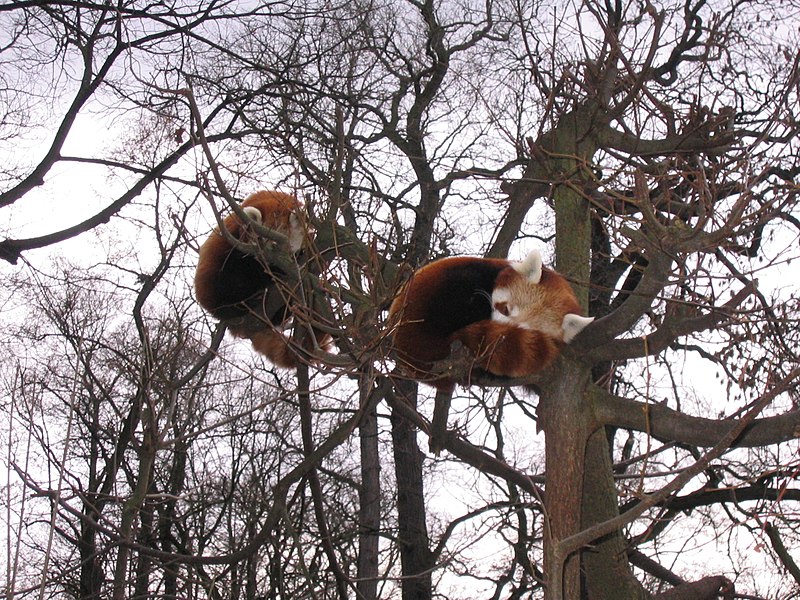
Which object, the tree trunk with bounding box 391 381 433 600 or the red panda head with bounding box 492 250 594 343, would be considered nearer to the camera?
the red panda head with bounding box 492 250 594 343

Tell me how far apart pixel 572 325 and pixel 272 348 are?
2607 mm

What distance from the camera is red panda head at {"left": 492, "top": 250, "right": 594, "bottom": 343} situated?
3.93m

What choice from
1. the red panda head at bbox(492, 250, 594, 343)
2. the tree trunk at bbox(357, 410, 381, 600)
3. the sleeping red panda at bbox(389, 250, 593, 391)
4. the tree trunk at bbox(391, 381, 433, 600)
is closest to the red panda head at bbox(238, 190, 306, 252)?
the sleeping red panda at bbox(389, 250, 593, 391)

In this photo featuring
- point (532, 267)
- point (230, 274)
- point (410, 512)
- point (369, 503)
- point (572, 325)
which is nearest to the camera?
point (572, 325)

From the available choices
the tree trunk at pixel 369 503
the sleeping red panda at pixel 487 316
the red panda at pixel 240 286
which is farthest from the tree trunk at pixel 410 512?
the sleeping red panda at pixel 487 316

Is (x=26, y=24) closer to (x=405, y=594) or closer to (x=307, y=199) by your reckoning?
(x=307, y=199)

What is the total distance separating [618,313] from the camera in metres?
3.51

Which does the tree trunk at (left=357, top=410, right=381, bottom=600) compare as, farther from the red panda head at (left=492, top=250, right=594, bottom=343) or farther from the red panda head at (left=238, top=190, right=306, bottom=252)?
the red panda head at (left=492, top=250, right=594, bottom=343)

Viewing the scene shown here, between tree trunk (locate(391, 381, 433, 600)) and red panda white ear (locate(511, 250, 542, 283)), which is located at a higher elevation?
tree trunk (locate(391, 381, 433, 600))

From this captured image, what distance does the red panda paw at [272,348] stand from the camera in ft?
18.5

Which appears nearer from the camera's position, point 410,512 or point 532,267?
point 532,267

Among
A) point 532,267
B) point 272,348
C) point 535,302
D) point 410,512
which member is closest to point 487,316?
point 535,302

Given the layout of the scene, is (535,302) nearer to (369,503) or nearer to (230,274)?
(230,274)

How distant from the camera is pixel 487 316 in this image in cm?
421
